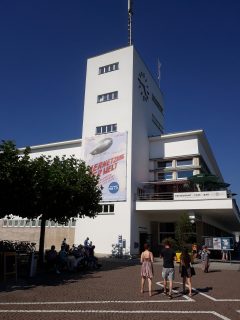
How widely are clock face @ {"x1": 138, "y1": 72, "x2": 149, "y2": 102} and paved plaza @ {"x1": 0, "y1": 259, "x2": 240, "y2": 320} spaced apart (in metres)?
24.9

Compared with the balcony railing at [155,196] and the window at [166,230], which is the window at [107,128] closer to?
the balcony railing at [155,196]

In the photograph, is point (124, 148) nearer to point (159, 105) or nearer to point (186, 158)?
point (186, 158)

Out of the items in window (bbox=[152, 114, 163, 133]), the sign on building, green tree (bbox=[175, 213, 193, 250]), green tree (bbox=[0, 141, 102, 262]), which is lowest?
green tree (bbox=[175, 213, 193, 250])

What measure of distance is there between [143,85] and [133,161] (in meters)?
9.29

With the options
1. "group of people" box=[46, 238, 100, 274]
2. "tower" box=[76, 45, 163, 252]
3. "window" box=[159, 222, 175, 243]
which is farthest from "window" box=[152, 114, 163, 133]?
"group of people" box=[46, 238, 100, 274]

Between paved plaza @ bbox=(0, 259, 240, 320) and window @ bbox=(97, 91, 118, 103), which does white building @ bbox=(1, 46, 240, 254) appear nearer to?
window @ bbox=(97, 91, 118, 103)

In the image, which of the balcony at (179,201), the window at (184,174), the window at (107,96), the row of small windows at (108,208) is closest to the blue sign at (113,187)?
the row of small windows at (108,208)

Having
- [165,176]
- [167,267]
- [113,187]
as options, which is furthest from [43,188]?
[165,176]

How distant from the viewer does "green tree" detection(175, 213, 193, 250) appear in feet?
96.4

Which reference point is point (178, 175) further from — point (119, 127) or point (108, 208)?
point (108, 208)

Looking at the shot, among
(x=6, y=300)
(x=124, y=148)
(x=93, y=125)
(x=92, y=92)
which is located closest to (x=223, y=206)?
(x=124, y=148)

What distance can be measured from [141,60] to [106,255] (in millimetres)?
20291

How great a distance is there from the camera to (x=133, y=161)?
34.4 meters

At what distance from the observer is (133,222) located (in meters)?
33.2
